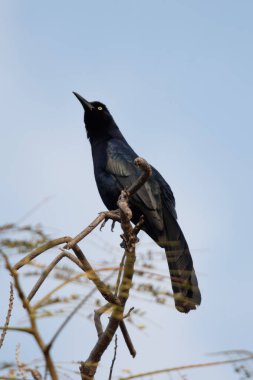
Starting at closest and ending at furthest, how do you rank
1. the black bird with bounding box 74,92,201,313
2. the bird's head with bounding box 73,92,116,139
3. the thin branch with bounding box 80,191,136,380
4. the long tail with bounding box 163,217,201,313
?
the thin branch with bounding box 80,191,136,380 → the long tail with bounding box 163,217,201,313 → the black bird with bounding box 74,92,201,313 → the bird's head with bounding box 73,92,116,139

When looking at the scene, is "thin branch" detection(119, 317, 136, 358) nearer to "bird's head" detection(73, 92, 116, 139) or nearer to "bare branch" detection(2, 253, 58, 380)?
"bare branch" detection(2, 253, 58, 380)

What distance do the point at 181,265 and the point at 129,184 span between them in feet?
4.90

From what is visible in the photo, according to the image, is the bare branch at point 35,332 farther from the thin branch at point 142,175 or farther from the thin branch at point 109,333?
the thin branch at point 142,175

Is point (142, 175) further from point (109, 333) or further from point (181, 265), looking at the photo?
point (181, 265)

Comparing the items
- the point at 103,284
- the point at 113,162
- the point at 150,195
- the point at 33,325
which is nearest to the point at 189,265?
the point at 150,195

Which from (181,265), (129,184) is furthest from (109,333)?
(129,184)

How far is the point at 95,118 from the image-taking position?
8.94 metres

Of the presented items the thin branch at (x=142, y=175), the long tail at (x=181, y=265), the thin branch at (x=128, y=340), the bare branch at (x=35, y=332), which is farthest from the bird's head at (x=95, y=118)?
the bare branch at (x=35, y=332)

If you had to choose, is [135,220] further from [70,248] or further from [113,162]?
[70,248]

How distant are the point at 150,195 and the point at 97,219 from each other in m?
2.90

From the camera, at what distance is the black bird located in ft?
21.5

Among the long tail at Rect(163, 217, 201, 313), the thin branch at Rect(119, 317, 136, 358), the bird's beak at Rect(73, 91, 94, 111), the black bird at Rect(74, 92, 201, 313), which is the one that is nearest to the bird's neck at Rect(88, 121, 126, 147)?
the black bird at Rect(74, 92, 201, 313)

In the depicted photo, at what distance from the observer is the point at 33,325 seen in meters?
1.71

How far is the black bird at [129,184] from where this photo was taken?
21.5 feet
